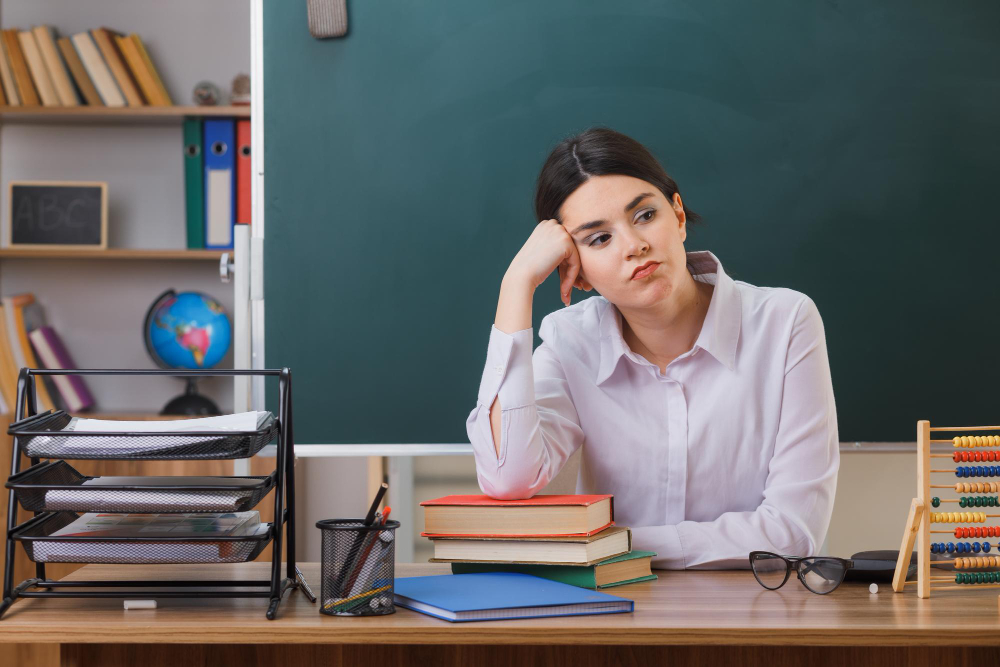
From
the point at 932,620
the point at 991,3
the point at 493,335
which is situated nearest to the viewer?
the point at 932,620

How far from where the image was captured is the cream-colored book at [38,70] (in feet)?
10.1

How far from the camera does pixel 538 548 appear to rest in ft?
3.58

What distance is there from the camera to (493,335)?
57.2 inches

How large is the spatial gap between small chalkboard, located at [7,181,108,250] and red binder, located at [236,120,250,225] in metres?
0.48

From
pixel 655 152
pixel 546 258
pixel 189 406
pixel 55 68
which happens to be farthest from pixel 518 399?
pixel 55 68

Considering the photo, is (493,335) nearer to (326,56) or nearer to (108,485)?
(108,485)

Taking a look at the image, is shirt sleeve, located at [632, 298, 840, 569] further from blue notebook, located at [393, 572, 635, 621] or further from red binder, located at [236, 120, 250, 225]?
red binder, located at [236, 120, 250, 225]

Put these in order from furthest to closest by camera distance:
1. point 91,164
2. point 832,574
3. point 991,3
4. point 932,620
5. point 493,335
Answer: point 91,164 → point 991,3 → point 493,335 → point 832,574 → point 932,620

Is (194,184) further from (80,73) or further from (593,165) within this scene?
(593,165)

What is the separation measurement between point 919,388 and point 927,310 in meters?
0.19

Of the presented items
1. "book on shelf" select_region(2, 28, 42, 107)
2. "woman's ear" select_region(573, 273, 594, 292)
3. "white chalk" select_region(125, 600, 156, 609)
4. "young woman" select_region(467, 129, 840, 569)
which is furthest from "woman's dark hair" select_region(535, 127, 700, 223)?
"book on shelf" select_region(2, 28, 42, 107)

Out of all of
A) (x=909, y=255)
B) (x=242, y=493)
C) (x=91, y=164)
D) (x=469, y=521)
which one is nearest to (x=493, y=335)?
(x=469, y=521)

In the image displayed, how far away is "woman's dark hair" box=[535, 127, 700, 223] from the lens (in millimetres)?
1531

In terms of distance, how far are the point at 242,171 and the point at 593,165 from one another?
75.1 inches
